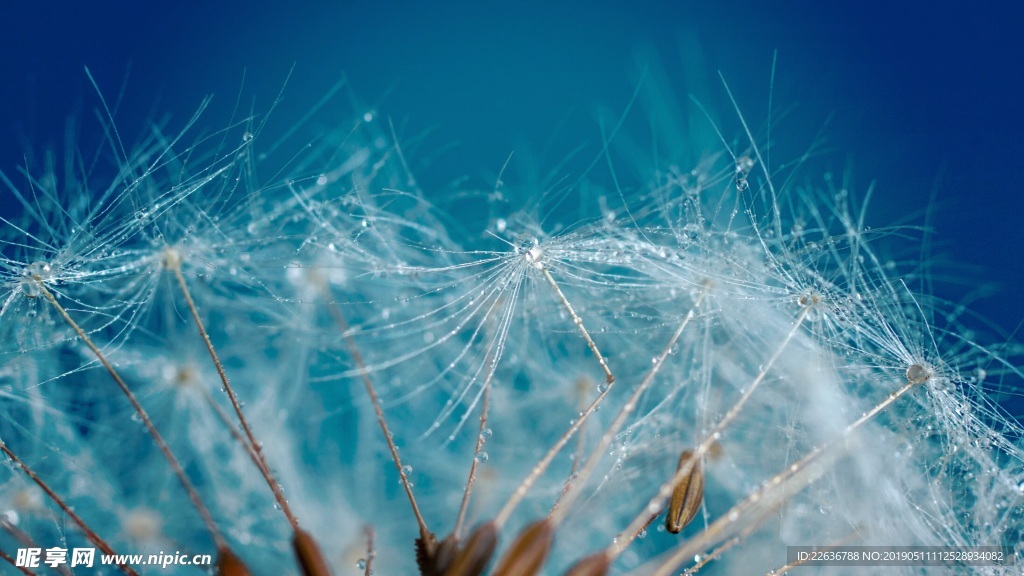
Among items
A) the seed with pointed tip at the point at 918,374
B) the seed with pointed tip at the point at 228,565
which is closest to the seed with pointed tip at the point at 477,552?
the seed with pointed tip at the point at 228,565

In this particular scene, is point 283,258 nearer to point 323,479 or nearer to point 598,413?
point 323,479

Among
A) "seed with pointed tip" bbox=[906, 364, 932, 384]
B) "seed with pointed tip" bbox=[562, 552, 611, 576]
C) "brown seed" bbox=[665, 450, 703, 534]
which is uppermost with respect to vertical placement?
"seed with pointed tip" bbox=[906, 364, 932, 384]

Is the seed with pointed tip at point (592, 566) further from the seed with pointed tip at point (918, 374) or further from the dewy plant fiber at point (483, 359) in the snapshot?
the seed with pointed tip at point (918, 374)

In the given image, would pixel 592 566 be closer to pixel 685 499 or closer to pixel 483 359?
pixel 685 499

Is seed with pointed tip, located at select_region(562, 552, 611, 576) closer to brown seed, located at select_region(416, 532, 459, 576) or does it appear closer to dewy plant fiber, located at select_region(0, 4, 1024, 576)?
brown seed, located at select_region(416, 532, 459, 576)

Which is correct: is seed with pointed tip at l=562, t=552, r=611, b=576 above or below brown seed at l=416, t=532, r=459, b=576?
below

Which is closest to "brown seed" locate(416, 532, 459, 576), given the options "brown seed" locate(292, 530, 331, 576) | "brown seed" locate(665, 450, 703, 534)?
"brown seed" locate(292, 530, 331, 576)
